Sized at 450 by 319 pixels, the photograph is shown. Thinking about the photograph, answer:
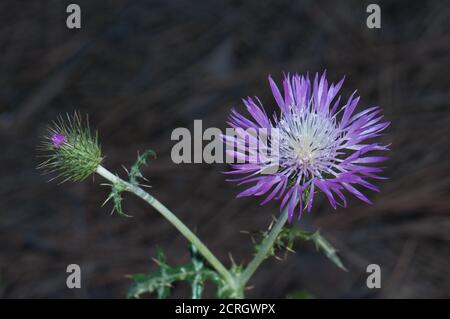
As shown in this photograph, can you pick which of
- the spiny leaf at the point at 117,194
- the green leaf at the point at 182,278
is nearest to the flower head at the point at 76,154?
the spiny leaf at the point at 117,194

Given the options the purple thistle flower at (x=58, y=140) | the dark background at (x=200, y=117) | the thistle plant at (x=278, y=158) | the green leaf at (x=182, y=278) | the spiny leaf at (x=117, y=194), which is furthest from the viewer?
the dark background at (x=200, y=117)

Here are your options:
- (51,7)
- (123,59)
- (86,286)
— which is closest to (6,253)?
(86,286)

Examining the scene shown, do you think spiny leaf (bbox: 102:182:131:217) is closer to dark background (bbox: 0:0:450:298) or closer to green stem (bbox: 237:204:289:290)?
green stem (bbox: 237:204:289:290)

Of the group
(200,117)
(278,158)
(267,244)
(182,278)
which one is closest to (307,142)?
(278,158)

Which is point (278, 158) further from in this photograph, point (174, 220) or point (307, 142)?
point (174, 220)

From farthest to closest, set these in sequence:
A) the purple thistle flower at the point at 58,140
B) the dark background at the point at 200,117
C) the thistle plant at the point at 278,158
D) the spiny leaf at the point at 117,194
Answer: the dark background at the point at 200,117, the purple thistle flower at the point at 58,140, the thistle plant at the point at 278,158, the spiny leaf at the point at 117,194

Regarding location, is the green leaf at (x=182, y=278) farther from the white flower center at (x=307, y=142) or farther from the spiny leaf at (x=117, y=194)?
the white flower center at (x=307, y=142)
